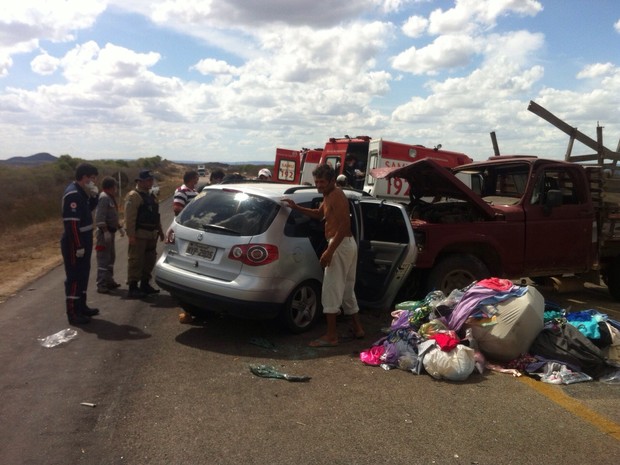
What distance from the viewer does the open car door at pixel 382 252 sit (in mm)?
6195

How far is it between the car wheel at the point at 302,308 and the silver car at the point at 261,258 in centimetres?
1

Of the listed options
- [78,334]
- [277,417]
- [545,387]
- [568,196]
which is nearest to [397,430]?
[277,417]

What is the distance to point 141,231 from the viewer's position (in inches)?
293

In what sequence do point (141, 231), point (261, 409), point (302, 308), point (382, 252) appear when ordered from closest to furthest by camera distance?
point (261, 409) < point (302, 308) < point (382, 252) < point (141, 231)

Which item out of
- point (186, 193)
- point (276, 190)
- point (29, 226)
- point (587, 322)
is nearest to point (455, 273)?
point (587, 322)

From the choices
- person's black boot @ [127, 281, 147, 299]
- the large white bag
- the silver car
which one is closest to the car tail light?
the silver car

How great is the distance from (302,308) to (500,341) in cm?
206

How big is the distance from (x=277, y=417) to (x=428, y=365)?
161 cm

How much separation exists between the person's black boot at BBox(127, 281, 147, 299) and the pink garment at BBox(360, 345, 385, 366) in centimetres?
368

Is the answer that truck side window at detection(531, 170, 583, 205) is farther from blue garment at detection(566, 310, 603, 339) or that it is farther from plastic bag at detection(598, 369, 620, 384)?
plastic bag at detection(598, 369, 620, 384)

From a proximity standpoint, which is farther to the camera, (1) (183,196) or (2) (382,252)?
(1) (183,196)

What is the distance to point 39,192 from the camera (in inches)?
1209

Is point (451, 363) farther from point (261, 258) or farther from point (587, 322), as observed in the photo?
point (261, 258)

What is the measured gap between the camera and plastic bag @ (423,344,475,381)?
15.2 feet
